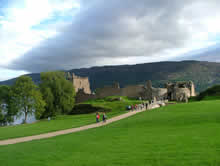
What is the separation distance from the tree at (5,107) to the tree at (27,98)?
4.93 feet

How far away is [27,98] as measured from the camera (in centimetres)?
4331

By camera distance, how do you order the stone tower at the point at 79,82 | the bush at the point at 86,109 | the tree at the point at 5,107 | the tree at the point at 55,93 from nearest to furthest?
the tree at the point at 5,107, the tree at the point at 55,93, the bush at the point at 86,109, the stone tower at the point at 79,82

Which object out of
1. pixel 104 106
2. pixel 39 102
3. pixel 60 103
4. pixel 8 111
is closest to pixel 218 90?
pixel 104 106

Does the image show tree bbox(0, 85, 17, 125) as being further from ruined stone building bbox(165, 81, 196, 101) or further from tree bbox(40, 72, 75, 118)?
ruined stone building bbox(165, 81, 196, 101)

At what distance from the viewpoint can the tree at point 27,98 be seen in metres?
42.1

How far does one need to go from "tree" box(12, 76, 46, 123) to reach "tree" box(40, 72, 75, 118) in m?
2.75

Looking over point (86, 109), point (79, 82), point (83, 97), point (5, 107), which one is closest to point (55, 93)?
point (5, 107)

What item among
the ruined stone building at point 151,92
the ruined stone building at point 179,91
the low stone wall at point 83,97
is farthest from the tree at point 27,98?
the ruined stone building at point 179,91

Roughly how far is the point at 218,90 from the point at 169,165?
57.9 m

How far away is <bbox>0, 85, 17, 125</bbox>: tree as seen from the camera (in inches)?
1693

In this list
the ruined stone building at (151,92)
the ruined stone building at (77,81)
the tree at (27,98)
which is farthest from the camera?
the ruined stone building at (77,81)

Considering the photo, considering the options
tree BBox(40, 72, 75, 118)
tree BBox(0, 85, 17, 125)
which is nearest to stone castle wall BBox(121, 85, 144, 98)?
tree BBox(40, 72, 75, 118)

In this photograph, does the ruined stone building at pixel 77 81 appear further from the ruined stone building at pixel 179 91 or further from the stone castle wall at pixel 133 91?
the ruined stone building at pixel 179 91

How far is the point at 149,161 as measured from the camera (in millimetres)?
7922
